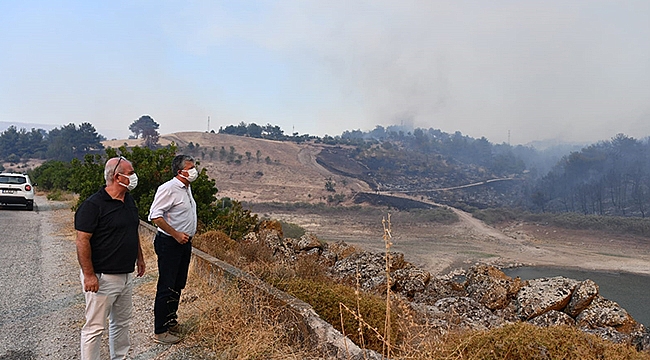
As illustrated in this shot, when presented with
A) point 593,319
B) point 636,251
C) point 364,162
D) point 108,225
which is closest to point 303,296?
point 108,225

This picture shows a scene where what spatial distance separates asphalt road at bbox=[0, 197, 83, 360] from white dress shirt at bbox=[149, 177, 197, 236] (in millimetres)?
1547

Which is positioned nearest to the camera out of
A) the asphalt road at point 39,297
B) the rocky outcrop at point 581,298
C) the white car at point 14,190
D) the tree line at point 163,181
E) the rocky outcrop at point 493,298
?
the asphalt road at point 39,297

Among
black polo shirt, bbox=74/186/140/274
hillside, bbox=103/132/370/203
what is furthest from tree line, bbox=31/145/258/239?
hillside, bbox=103/132/370/203

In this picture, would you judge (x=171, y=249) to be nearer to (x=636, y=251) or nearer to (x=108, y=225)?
(x=108, y=225)

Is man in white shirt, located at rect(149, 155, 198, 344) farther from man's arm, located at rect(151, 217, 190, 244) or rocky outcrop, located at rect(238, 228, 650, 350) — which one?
rocky outcrop, located at rect(238, 228, 650, 350)

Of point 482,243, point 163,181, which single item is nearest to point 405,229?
point 482,243

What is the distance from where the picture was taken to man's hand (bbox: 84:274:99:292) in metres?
3.51

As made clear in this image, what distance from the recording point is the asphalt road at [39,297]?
4672 millimetres

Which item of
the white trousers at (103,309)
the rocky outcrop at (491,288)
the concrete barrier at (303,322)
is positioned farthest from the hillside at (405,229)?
the white trousers at (103,309)

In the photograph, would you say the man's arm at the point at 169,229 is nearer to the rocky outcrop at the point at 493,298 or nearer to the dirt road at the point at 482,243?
the rocky outcrop at the point at 493,298

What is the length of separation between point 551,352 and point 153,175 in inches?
474

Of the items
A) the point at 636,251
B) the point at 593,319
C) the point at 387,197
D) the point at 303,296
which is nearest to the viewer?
the point at 303,296

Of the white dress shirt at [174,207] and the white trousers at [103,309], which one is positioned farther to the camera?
the white dress shirt at [174,207]

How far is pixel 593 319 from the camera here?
9172mm
